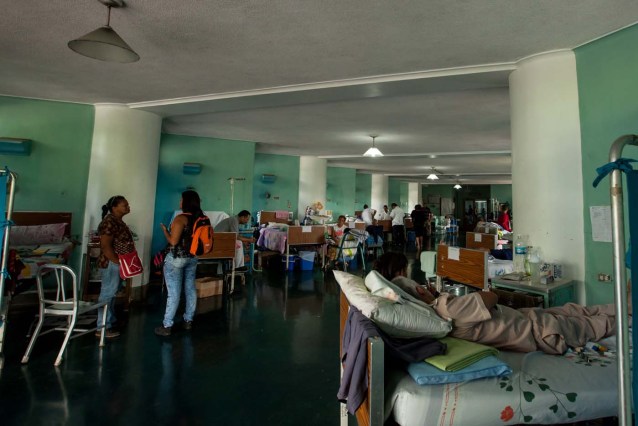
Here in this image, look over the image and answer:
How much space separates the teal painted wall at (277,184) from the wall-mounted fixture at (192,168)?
213 cm

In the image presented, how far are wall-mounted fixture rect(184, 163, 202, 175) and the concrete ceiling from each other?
3.07 feet

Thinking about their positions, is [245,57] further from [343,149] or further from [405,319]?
[343,149]

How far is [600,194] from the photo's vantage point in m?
2.50

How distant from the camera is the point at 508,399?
4.47ft

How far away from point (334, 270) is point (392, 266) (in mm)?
930

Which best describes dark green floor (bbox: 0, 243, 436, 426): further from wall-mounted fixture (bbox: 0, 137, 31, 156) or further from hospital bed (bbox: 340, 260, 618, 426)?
wall-mounted fixture (bbox: 0, 137, 31, 156)

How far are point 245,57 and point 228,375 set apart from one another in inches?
105

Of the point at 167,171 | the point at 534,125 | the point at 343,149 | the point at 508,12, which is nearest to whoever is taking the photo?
the point at 508,12

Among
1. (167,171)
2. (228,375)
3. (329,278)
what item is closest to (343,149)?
(329,278)

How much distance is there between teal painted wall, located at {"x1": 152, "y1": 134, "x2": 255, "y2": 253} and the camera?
237 inches

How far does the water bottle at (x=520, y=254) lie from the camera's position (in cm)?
283

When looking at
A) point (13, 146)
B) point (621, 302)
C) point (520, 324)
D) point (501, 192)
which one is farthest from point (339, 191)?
point (501, 192)

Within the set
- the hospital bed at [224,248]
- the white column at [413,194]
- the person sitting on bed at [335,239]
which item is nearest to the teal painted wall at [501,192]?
the white column at [413,194]

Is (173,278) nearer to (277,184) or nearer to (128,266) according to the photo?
(128,266)
